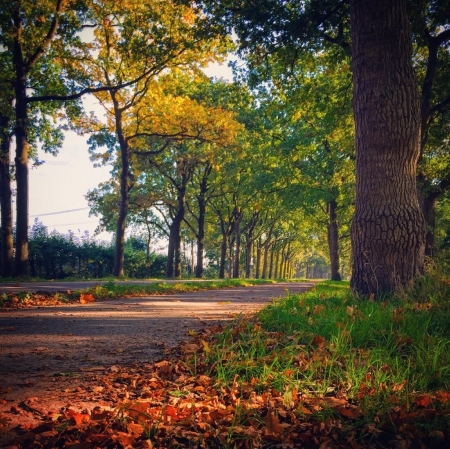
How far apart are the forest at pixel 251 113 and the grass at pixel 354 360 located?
66.3 inches

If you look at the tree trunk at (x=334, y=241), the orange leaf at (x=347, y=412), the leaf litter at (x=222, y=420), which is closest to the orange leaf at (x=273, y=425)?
the leaf litter at (x=222, y=420)

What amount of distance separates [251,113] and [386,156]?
18834 millimetres

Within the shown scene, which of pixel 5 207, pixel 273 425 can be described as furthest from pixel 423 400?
pixel 5 207

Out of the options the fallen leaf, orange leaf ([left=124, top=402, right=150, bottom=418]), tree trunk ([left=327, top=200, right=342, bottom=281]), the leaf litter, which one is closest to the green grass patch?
the leaf litter

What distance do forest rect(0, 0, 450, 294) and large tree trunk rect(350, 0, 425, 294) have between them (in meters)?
0.02

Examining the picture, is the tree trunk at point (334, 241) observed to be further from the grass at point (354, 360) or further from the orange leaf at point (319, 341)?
the orange leaf at point (319, 341)

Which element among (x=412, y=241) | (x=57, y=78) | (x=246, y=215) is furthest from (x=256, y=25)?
(x=246, y=215)

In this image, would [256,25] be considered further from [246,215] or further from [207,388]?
[246,215]

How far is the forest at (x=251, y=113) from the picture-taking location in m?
5.30

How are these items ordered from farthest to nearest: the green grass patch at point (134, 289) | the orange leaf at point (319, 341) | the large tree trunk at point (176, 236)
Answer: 1. the large tree trunk at point (176, 236)
2. the green grass patch at point (134, 289)
3. the orange leaf at point (319, 341)

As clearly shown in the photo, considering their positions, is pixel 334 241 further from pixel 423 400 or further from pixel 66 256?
pixel 423 400

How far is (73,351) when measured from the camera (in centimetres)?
317

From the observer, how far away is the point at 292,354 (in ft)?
9.18

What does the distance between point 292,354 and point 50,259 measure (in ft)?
67.3
